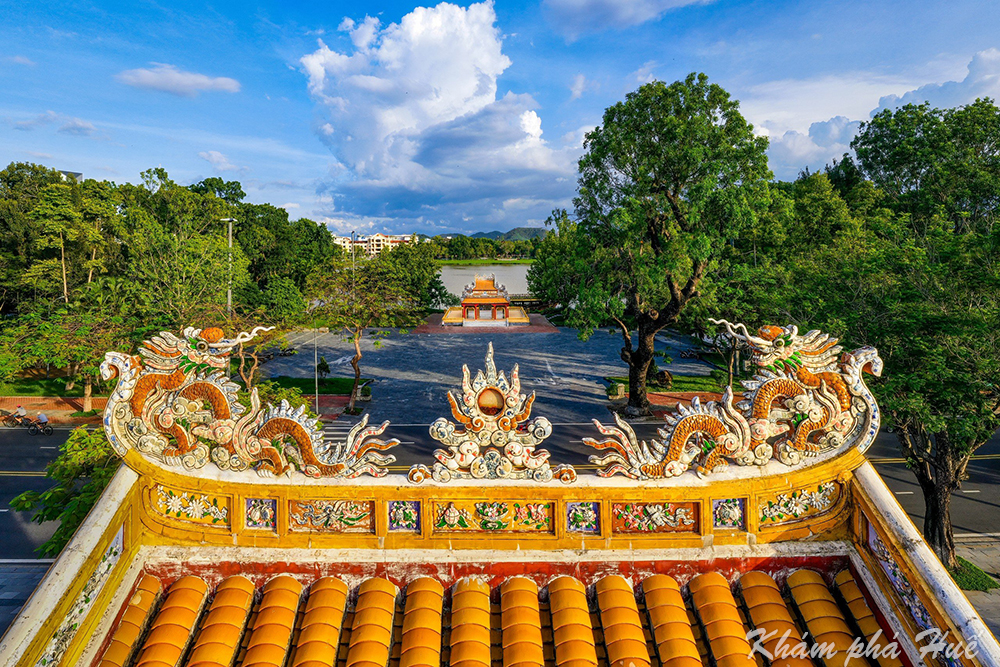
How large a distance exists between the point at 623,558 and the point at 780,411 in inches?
80.3

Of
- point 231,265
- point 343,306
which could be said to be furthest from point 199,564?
point 231,265

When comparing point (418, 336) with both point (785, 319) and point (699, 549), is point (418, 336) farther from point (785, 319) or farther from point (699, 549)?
point (699, 549)

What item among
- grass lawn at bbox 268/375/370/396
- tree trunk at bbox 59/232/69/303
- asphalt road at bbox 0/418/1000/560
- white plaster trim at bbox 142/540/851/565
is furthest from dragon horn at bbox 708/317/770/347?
tree trunk at bbox 59/232/69/303

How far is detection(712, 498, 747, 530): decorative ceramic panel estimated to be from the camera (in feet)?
16.7

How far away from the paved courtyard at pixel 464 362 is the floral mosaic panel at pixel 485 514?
1653 centimetres

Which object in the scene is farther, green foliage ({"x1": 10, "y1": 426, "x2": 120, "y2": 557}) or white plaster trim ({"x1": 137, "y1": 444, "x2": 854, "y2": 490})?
green foliage ({"x1": 10, "y1": 426, "x2": 120, "y2": 557})

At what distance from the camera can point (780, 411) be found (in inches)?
200

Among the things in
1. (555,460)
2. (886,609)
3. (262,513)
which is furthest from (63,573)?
(555,460)

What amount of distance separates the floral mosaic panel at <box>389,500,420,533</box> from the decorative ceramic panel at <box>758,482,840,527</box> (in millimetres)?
3280

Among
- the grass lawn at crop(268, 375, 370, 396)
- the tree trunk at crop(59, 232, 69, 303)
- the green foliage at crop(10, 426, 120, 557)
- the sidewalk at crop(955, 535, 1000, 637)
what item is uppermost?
the tree trunk at crop(59, 232, 69, 303)

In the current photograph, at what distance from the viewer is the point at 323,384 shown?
26.9 m

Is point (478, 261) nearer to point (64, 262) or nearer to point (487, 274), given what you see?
point (487, 274)

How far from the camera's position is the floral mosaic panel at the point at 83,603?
3.83 metres

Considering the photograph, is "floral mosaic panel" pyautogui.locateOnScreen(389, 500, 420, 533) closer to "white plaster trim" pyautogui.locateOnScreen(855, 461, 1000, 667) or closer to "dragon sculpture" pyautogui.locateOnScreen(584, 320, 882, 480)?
"dragon sculpture" pyautogui.locateOnScreen(584, 320, 882, 480)
